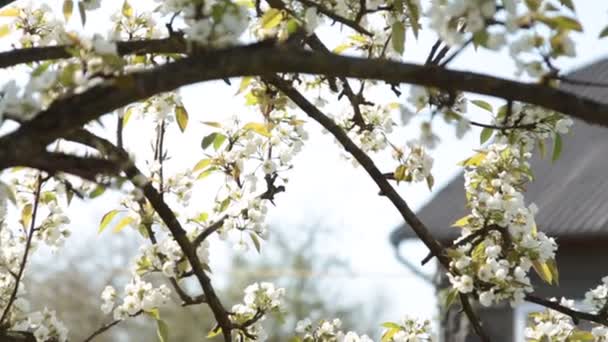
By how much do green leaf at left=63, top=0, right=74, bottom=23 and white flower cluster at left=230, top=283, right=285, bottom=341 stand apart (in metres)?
0.64

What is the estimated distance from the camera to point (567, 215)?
521cm

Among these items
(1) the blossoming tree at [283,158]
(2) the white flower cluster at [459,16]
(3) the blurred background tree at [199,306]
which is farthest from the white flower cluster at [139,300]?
(3) the blurred background tree at [199,306]

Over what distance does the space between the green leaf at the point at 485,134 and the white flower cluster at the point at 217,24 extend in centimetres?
76

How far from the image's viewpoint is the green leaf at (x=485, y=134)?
6.44ft

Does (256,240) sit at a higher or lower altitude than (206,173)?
lower

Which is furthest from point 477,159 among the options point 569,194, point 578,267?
point 569,194

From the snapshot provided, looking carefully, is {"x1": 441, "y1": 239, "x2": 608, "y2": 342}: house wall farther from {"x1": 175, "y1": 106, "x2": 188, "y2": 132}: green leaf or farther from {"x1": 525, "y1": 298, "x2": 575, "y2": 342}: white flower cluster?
{"x1": 175, "y1": 106, "x2": 188, "y2": 132}: green leaf

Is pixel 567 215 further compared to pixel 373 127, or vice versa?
pixel 567 215

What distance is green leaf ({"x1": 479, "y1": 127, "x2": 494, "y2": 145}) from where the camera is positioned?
1963mm

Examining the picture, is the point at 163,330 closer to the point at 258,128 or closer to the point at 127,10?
the point at 258,128

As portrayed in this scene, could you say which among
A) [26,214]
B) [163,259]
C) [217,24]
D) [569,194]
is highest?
[569,194]

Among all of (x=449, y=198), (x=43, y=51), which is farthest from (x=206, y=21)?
(x=449, y=198)

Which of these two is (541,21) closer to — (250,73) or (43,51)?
(250,73)

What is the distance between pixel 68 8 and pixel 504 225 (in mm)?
843
